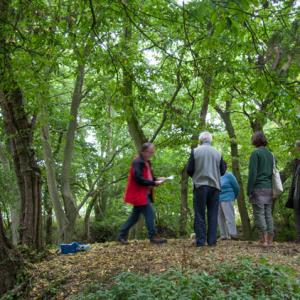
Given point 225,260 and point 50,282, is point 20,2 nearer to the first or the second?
point 50,282

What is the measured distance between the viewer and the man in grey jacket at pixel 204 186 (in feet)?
24.9

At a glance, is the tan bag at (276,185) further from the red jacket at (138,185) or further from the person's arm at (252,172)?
the red jacket at (138,185)

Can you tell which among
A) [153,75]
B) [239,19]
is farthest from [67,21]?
[239,19]

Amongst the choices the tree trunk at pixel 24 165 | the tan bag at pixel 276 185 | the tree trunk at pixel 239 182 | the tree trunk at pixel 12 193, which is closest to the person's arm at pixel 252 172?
the tan bag at pixel 276 185

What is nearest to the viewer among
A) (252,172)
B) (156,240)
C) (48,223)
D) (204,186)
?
(204,186)

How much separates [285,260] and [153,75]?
12.7 ft

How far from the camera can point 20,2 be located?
625 cm

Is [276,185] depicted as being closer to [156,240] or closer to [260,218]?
[260,218]

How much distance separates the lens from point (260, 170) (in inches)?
312

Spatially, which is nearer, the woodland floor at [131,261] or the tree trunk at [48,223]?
the woodland floor at [131,261]

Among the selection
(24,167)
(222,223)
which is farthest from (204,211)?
(24,167)

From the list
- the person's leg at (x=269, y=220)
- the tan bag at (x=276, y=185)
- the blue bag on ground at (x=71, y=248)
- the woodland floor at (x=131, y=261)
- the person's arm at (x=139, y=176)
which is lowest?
the woodland floor at (x=131, y=261)

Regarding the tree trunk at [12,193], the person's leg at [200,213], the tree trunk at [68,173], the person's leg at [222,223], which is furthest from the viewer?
the tree trunk at [12,193]

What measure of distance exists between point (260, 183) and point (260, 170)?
230mm
